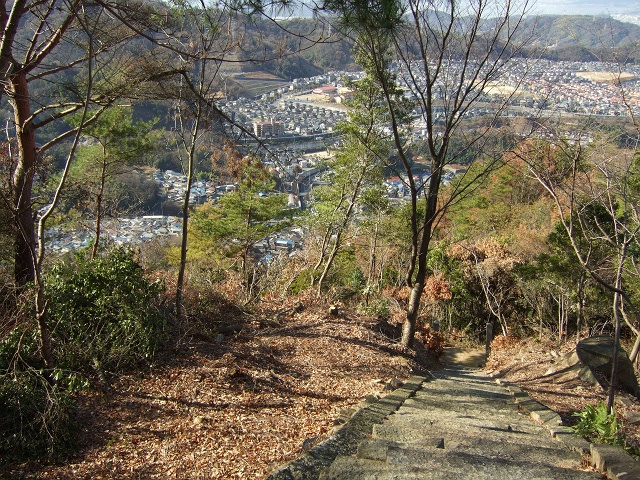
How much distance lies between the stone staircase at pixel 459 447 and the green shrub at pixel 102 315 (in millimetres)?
2731

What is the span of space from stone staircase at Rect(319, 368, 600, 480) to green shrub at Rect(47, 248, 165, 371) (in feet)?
8.96

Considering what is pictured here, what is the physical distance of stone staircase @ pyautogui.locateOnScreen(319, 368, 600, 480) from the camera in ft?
8.71

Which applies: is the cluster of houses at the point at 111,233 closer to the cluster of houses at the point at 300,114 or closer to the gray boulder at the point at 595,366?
the cluster of houses at the point at 300,114

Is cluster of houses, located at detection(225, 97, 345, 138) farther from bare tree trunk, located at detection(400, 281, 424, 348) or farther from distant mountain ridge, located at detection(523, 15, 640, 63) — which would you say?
bare tree trunk, located at detection(400, 281, 424, 348)

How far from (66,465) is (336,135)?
12.5 metres

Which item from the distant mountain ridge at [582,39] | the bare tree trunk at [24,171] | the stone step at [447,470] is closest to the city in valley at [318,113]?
the distant mountain ridge at [582,39]

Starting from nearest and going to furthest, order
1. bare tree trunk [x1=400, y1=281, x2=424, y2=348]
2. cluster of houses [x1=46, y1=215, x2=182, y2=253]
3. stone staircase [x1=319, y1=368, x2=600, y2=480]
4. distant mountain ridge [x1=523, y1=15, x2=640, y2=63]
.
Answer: stone staircase [x1=319, y1=368, x2=600, y2=480], distant mountain ridge [x1=523, y1=15, x2=640, y2=63], bare tree trunk [x1=400, y1=281, x2=424, y2=348], cluster of houses [x1=46, y1=215, x2=182, y2=253]

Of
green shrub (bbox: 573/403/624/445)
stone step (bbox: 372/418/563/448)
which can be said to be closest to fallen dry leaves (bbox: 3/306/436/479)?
stone step (bbox: 372/418/563/448)

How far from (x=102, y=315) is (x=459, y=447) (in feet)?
12.3

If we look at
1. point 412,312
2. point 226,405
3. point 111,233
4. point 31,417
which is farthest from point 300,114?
point 31,417

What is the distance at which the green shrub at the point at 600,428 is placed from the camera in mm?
3914

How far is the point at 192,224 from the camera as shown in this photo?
54.6 ft

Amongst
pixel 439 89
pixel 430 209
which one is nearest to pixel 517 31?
pixel 439 89

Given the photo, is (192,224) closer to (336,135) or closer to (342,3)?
(336,135)
